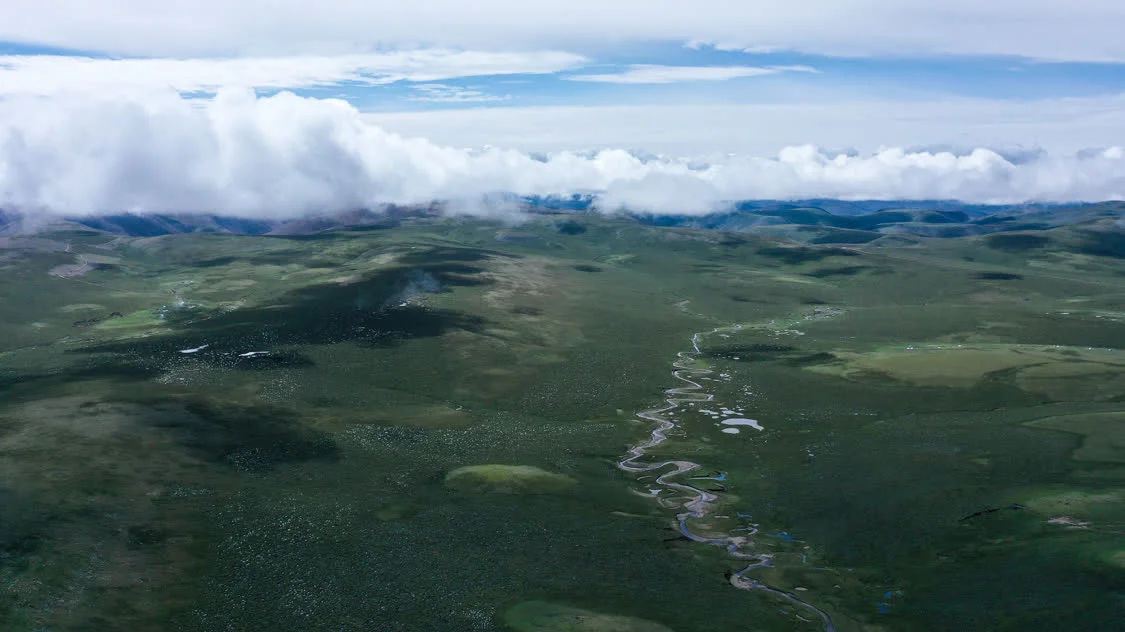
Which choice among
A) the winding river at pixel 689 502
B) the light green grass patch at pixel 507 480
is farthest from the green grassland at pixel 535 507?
the winding river at pixel 689 502

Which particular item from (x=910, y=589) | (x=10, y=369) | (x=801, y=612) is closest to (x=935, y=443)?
(x=910, y=589)

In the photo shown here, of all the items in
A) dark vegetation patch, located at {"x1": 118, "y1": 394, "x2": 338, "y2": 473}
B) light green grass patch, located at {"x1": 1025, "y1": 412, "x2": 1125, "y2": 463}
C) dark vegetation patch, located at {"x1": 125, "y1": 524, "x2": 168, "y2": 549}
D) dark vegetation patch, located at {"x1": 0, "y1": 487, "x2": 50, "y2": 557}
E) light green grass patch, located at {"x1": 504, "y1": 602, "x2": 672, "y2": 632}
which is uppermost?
light green grass patch, located at {"x1": 1025, "y1": 412, "x2": 1125, "y2": 463}

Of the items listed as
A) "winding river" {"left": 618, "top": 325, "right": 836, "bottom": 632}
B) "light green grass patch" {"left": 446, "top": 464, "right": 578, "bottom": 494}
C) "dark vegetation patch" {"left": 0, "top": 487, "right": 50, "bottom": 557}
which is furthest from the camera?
"light green grass patch" {"left": 446, "top": 464, "right": 578, "bottom": 494}

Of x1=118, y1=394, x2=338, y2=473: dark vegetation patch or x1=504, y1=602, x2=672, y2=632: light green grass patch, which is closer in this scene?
x1=504, y1=602, x2=672, y2=632: light green grass patch

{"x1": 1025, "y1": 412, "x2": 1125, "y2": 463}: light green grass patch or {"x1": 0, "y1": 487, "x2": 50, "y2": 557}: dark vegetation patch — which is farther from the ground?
{"x1": 1025, "y1": 412, "x2": 1125, "y2": 463}: light green grass patch

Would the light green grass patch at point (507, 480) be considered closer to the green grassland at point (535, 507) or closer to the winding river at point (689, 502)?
the green grassland at point (535, 507)

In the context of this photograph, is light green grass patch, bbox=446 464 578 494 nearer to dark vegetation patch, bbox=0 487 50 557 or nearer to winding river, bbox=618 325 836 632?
winding river, bbox=618 325 836 632

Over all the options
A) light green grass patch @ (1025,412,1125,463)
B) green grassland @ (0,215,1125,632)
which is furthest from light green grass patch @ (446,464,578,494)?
light green grass patch @ (1025,412,1125,463)

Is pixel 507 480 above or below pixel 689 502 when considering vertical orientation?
below

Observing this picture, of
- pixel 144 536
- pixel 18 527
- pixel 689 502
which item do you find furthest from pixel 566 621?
pixel 18 527

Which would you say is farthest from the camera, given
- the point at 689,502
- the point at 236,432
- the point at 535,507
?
the point at 236,432

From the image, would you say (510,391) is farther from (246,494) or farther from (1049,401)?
(1049,401)

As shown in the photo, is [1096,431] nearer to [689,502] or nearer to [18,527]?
[689,502]
